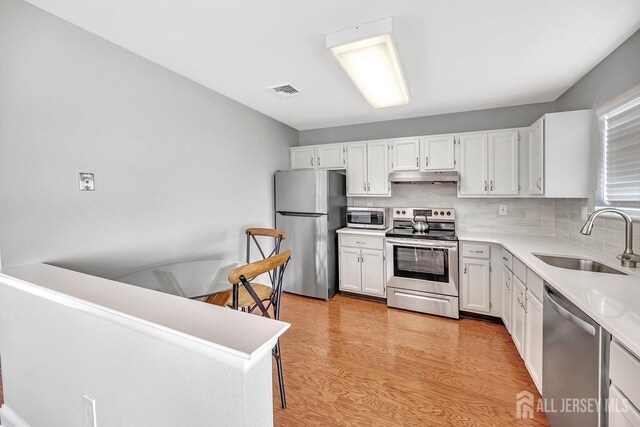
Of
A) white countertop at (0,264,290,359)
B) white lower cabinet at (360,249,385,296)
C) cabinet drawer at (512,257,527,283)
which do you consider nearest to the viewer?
white countertop at (0,264,290,359)

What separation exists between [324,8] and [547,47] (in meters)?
1.67

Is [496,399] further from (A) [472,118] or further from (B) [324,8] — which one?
(A) [472,118]

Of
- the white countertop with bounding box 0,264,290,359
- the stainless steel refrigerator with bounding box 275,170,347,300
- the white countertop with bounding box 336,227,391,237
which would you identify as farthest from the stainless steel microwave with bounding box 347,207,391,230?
the white countertop with bounding box 0,264,290,359

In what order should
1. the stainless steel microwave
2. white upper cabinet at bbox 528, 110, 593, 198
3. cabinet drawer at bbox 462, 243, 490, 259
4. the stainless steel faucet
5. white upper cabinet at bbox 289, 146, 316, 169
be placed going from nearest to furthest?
the stainless steel faucet < white upper cabinet at bbox 528, 110, 593, 198 < cabinet drawer at bbox 462, 243, 490, 259 < the stainless steel microwave < white upper cabinet at bbox 289, 146, 316, 169

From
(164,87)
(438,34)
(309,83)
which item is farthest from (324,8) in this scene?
(164,87)

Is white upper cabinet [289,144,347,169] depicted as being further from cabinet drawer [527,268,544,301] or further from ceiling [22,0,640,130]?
cabinet drawer [527,268,544,301]

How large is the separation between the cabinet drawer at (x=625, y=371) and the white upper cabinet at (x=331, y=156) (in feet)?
Answer: 10.5

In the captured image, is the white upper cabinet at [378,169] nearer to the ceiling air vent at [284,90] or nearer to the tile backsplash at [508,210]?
the tile backsplash at [508,210]

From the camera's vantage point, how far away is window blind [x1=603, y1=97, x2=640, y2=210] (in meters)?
1.78

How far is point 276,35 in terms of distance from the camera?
1806 mm

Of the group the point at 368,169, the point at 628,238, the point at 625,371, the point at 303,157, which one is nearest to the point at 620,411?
the point at 625,371

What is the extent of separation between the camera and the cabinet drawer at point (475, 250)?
287cm

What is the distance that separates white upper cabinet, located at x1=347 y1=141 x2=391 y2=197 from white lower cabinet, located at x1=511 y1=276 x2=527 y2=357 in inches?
70.0

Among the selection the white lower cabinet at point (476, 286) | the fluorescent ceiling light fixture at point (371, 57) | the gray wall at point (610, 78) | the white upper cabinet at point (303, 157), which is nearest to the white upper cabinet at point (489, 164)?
the gray wall at point (610, 78)
